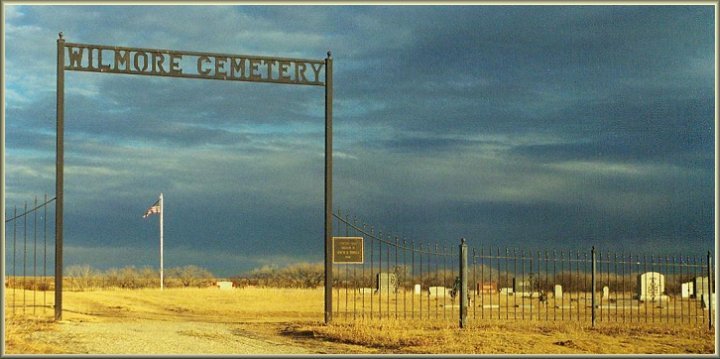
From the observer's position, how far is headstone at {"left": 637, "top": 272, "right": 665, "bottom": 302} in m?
33.9

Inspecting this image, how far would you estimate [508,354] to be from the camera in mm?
13117

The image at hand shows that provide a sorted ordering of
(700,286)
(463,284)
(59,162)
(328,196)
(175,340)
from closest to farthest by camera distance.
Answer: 1. (175,340)
2. (59,162)
3. (463,284)
4. (328,196)
5. (700,286)

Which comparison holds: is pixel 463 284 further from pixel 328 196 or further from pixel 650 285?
pixel 650 285

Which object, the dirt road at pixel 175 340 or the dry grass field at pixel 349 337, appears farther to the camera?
the dry grass field at pixel 349 337

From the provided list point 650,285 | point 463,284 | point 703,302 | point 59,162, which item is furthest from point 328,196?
point 650,285

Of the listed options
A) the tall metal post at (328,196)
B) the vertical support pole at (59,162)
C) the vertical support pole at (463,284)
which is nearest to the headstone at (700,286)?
the vertical support pole at (463,284)

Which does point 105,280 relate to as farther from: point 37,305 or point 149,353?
point 149,353

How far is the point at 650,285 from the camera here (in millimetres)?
34625

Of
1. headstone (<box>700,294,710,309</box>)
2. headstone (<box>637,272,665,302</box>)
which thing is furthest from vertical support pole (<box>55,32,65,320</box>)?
headstone (<box>637,272,665,302</box>)

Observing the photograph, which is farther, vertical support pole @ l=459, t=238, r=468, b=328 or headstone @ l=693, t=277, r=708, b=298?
headstone @ l=693, t=277, r=708, b=298

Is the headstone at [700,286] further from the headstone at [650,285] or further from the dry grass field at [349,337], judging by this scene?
the dry grass field at [349,337]

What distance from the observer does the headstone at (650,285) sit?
1335 inches

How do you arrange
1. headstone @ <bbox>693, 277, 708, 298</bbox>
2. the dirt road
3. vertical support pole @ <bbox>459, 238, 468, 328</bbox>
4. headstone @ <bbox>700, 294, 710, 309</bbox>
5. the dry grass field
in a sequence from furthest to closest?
headstone @ <bbox>693, 277, 708, 298</bbox> < headstone @ <bbox>700, 294, 710, 309</bbox> < vertical support pole @ <bbox>459, 238, 468, 328</bbox> < the dry grass field < the dirt road

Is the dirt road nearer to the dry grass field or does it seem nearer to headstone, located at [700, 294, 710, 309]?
the dry grass field
